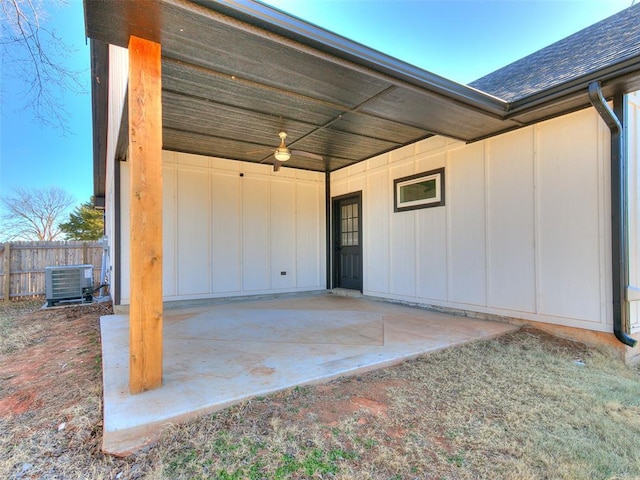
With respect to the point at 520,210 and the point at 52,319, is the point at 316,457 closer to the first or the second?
the point at 520,210

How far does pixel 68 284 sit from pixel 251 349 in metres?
5.64

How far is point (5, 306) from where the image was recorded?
23.0 ft

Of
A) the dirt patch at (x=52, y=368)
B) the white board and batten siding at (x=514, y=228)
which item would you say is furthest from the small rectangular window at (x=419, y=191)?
the dirt patch at (x=52, y=368)

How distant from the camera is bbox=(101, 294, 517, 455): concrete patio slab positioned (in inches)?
82.5

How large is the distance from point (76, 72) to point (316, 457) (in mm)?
3958

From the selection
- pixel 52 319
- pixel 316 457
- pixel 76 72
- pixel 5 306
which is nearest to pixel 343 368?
pixel 316 457

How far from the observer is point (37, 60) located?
297cm

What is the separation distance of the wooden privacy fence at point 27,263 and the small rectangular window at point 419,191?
8.48m

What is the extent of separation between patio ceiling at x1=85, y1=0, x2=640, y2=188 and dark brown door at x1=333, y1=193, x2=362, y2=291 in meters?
1.78

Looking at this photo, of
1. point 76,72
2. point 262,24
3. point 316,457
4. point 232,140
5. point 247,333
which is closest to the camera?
point 316,457

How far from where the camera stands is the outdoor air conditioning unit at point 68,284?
6.55m

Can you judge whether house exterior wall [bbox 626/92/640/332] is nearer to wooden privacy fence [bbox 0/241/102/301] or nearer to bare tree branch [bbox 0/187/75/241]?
wooden privacy fence [bbox 0/241/102/301]

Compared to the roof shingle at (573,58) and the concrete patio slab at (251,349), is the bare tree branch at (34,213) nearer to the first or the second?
the concrete patio slab at (251,349)

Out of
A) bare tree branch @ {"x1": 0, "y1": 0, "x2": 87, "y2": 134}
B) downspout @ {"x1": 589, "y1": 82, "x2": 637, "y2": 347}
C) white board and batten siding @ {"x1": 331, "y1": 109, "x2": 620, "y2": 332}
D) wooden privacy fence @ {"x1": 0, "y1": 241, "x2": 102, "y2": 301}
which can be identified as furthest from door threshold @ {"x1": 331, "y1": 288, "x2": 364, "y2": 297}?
wooden privacy fence @ {"x1": 0, "y1": 241, "x2": 102, "y2": 301}
